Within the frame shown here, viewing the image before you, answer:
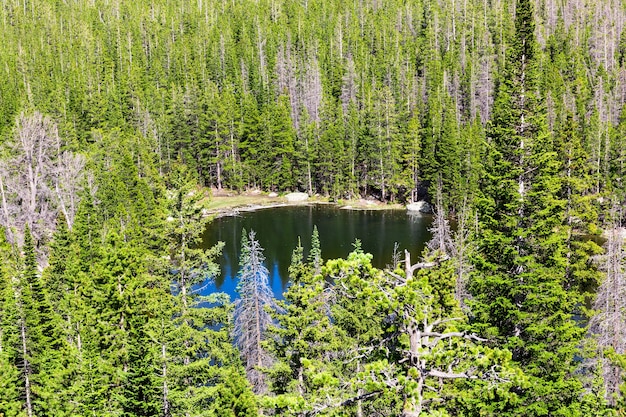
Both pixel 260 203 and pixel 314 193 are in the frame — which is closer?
pixel 260 203

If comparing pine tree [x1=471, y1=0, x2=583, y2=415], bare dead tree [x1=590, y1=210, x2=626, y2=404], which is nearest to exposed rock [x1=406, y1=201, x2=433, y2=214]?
bare dead tree [x1=590, y1=210, x2=626, y2=404]

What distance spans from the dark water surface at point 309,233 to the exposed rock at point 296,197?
13.8 feet

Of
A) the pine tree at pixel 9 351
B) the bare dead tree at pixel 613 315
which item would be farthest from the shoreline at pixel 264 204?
the bare dead tree at pixel 613 315

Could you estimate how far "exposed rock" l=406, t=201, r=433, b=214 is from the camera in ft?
275

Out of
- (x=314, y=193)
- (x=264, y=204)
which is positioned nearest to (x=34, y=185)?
(x=264, y=204)

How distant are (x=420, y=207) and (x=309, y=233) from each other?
806 inches

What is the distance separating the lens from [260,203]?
90188 millimetres

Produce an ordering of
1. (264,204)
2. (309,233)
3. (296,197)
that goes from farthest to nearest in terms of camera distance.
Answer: (296,197)
(264,204)
(309,233)

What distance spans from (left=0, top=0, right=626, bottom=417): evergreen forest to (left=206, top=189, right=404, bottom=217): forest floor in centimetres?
198

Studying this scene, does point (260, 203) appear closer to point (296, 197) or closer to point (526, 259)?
point (296, 197)

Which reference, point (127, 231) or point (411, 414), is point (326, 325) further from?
point (127, 231)

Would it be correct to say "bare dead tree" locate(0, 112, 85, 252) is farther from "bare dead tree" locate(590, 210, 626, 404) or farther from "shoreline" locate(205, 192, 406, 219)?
"bare dead tree" locate(590, 210, 626, 404)

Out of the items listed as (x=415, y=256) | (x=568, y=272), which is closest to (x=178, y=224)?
(x=568, y=272)

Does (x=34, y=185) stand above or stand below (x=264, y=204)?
above
